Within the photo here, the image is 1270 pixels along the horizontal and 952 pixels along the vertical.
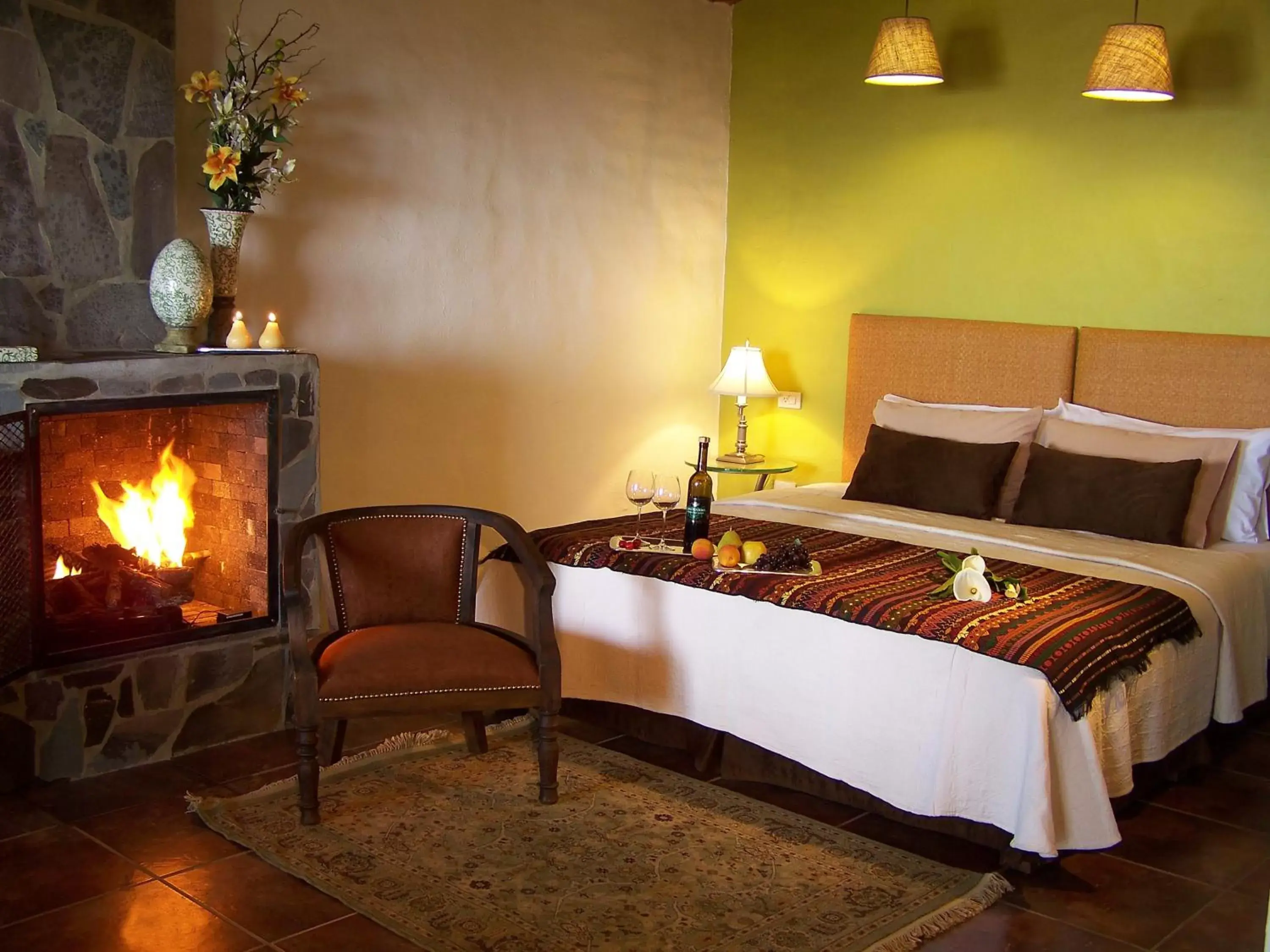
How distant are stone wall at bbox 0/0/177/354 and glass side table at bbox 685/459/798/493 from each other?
8.42 feet

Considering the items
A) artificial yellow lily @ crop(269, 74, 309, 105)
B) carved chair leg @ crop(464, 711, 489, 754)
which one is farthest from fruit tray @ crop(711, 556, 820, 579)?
artificial yellow lily @ crop(269, 74, 309, 105)

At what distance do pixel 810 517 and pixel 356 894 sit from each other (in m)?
2.30

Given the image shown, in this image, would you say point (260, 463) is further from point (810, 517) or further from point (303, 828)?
point (810, 517)

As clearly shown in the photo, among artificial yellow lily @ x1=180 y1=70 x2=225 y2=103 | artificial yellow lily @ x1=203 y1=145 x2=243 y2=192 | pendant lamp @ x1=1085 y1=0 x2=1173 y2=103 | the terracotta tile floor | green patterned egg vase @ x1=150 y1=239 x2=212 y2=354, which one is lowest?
the terracotta tile floor

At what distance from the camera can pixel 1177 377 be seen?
495 cm

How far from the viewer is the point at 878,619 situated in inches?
136

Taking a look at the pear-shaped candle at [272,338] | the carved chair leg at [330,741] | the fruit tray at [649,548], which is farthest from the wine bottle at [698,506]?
the pear-shaped candle at [272,338]

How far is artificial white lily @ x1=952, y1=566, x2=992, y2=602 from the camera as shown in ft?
11.8

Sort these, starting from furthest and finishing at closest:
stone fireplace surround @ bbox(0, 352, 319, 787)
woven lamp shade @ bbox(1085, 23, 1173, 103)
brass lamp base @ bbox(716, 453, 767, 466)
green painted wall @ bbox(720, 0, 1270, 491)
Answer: brass lamp base @ bbox(716, 453, 767, 466), green painted wall @ bbox(720, 0, 1270, 491), woven lamp shade @ bbox(1085, 23, 1173, 103), stone fireplace surround @ bbox(0, 352, 319, 787)

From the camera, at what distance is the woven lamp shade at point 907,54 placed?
504 cm

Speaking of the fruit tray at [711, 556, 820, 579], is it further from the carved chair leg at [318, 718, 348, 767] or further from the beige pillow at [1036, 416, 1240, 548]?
the beige pillow at [1036, 416, 1240, 548]

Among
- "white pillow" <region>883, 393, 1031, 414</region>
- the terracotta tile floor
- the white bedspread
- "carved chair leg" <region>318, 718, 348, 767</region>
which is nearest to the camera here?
the terracotta tile floor

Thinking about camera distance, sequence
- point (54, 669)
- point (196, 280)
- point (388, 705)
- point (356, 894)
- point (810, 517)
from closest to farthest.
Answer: point (356, 894), point (388, 705), point (54, 669), point (196, 280), point (810, 517)

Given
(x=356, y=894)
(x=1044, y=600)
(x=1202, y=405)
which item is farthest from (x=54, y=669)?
(x=1202, y=405)
